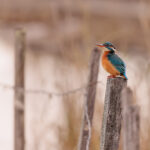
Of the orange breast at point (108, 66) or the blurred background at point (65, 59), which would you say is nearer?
the orange breast at point (108, 66)

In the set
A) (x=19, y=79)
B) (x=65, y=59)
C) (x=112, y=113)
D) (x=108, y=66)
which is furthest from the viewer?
(x=65, y=59)

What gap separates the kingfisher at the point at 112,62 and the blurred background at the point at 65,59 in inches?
12.8

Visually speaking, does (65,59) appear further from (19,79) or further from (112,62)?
(112,62)

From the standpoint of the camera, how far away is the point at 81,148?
66.6 inches

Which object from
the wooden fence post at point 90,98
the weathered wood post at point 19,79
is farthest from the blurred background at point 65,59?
the weathered wood post at point 19,79

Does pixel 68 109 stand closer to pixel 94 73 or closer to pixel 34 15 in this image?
pixel 94 73

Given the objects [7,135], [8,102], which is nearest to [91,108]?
[7,135]

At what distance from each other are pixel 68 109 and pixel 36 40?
16.0ft

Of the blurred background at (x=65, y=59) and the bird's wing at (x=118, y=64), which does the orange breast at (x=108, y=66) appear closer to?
the bird's wing at (x=118, y=64)

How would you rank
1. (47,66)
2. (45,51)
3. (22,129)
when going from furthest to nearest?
(45,51) → (47,66) → (22,129)

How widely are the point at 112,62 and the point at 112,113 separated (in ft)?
0.54

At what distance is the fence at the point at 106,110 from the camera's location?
124 centimetres

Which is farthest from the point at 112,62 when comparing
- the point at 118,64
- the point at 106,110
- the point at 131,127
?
the point at 131,127

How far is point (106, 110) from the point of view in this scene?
4.06 feet
